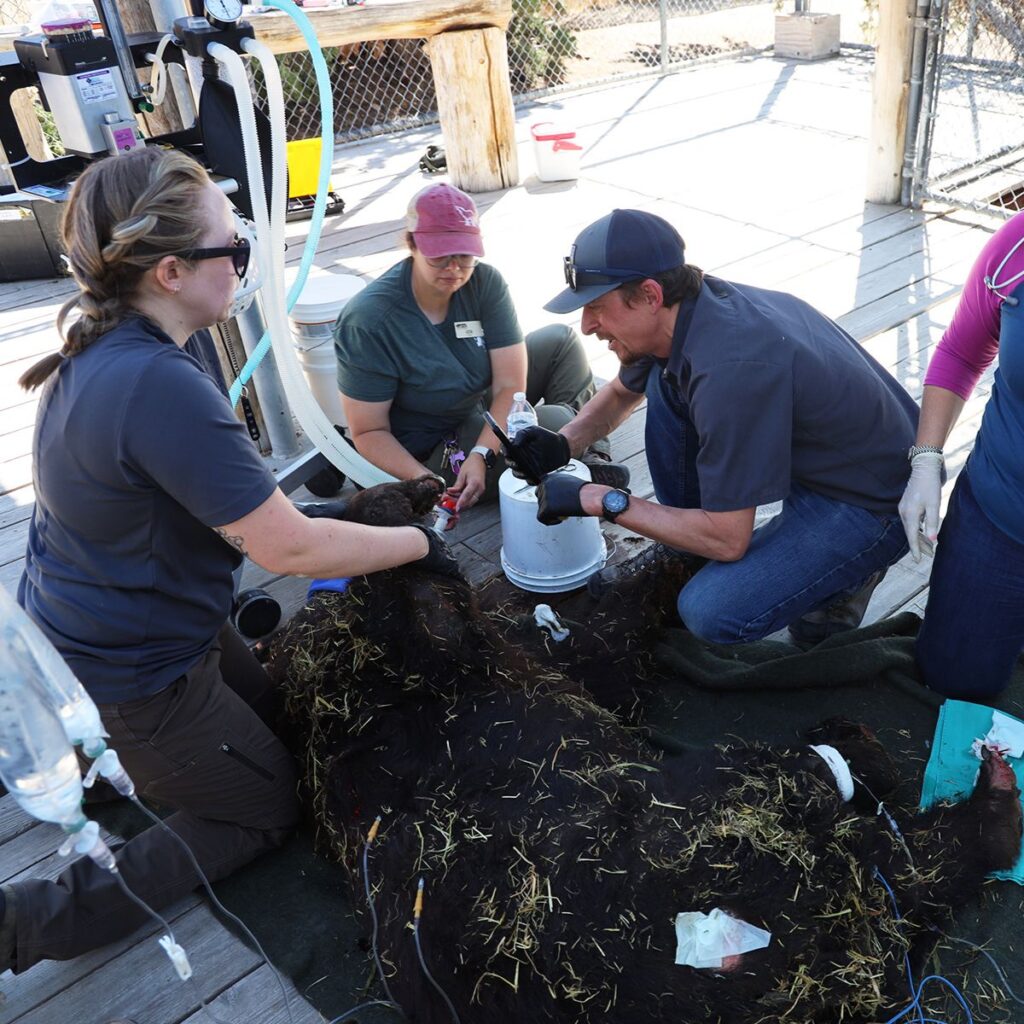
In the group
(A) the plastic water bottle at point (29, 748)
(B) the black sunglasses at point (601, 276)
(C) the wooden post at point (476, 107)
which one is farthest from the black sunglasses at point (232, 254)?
(C) the wooden post at point (476, 107)

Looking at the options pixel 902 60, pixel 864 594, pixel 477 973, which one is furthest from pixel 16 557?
pixel 902 60

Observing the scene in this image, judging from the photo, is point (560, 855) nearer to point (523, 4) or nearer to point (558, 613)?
point (558, 613)

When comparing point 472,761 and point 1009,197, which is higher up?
point 472,761

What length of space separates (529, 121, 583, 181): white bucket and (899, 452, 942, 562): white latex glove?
4804 mm

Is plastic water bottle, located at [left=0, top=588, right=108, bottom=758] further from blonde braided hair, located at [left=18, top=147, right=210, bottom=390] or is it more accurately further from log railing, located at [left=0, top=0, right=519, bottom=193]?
log railing, located at [left=0, top=0, right=519, bottom=193]

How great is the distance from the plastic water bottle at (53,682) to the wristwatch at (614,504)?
148 centimetres

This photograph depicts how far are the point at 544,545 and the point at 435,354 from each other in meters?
0.77

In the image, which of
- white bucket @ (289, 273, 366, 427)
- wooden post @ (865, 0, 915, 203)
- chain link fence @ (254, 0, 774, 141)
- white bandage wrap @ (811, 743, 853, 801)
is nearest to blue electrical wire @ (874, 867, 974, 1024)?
white bandage wrap @ (811, 743, 853, 801)

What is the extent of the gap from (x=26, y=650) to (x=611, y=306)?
63.8 inches

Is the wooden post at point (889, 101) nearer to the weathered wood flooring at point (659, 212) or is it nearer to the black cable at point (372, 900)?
the weathered wood flooring at point (659, 212)

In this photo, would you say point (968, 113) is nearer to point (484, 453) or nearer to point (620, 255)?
point (484, 453)

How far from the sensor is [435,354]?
10.7 feet

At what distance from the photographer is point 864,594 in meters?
2.89

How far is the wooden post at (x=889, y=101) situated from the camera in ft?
17.0
